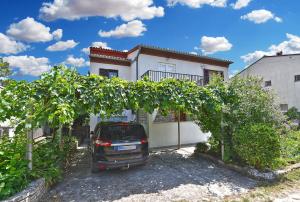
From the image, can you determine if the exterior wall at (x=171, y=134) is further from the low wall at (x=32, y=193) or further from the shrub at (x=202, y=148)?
the low wall at (x=32, y=193)

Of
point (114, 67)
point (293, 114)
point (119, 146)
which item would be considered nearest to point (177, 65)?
point (114, 67)

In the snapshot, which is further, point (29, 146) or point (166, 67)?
point (166, 67)

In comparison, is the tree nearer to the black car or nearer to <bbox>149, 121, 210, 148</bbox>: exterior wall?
the black car

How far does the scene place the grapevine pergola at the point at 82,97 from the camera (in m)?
5.17

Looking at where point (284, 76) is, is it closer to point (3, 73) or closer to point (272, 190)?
point (272, 190)

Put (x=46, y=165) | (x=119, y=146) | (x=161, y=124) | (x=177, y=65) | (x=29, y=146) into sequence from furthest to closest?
1. (x=177, y=65)
2. (x=161, y=124)
3. (x=119, y=146)
4. (x=46, y=165)
5. (x=29, y=146)

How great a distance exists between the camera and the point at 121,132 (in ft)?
22.8

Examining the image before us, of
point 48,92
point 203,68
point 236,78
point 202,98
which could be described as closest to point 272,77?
point 203,68

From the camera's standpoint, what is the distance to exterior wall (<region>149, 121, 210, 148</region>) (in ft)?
40.3

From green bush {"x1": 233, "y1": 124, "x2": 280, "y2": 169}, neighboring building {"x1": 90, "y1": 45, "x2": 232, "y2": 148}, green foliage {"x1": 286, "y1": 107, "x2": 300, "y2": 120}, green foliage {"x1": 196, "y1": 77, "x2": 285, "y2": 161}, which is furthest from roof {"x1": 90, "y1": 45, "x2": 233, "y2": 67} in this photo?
green bush {"x1": 233, "y1": 124, "x2": 280, "y2": 169}

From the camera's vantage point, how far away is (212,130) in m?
9.02

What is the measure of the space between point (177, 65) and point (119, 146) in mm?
10093

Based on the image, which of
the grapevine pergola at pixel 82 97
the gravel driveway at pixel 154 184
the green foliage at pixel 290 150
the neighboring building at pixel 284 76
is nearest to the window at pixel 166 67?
the grapevine pergola at pixel 82 97

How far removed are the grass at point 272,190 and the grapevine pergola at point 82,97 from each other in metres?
3.03
